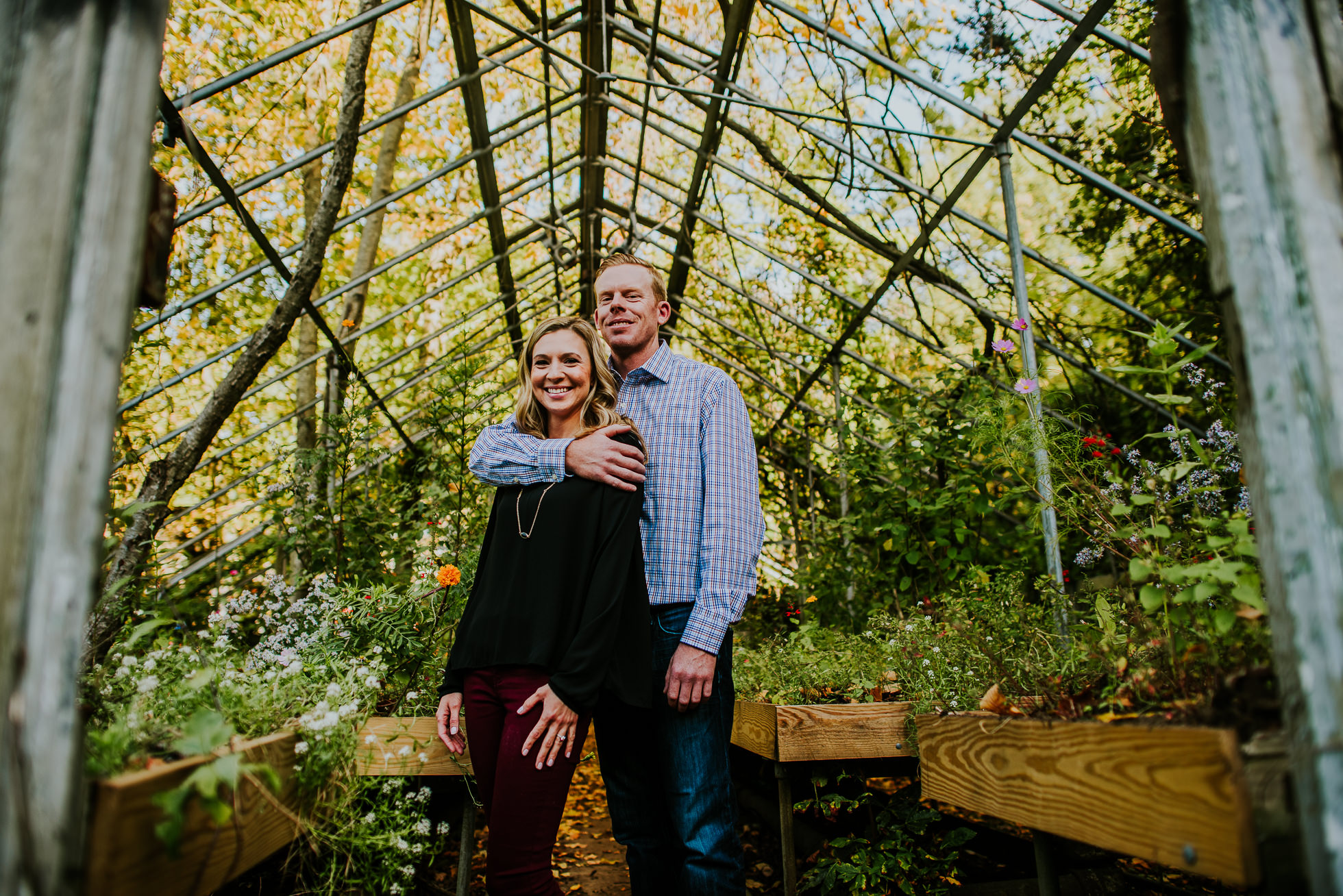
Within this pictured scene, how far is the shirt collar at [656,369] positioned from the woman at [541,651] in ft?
0.92

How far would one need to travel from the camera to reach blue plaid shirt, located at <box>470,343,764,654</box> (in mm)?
1804

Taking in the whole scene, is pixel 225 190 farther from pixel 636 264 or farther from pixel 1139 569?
pixel 1139 569

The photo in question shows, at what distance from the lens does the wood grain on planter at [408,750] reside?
1.90 metres

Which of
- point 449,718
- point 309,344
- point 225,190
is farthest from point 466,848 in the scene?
point 309,344

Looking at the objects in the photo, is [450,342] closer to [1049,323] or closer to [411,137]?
[411,137]

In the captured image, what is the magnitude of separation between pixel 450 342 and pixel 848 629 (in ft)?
16.8

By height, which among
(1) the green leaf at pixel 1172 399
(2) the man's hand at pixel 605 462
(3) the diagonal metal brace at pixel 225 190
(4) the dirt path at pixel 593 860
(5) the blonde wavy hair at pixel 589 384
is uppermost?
(3) the diagonal metal brace at pixel 225 190

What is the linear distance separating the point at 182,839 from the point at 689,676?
0.97 metres

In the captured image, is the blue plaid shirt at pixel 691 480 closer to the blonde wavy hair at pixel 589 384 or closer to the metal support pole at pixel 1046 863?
the blonde wavy hair at pixel 589 384

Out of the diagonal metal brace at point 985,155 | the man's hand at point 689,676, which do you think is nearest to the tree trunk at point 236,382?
the man's hand at point 689,676

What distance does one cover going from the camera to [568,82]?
512cm

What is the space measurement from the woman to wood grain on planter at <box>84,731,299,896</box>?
389mm

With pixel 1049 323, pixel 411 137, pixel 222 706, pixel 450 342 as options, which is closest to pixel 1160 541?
pixel 222 706

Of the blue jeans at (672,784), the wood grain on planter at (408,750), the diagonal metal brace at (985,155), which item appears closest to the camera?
the blue jeans at (672,784)
